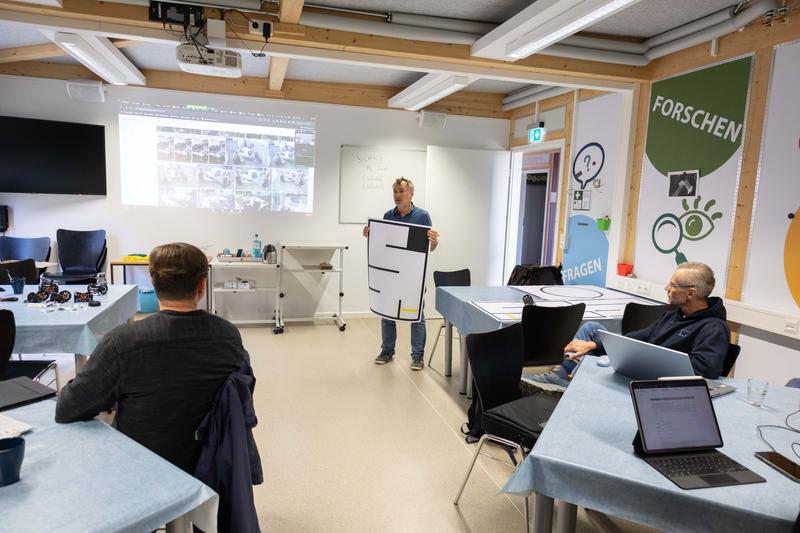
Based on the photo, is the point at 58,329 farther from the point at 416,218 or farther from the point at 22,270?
the point at 416,218

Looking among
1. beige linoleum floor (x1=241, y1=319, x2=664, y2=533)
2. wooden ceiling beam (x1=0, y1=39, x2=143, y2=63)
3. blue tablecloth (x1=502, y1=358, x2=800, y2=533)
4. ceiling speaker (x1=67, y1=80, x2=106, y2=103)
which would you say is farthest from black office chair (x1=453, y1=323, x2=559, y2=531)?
ceiling speaker (x1=67, y1=80, x2=106, y2=103)

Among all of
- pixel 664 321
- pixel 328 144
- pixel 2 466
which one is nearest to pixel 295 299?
pixel 328 144

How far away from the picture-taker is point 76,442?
1432mm

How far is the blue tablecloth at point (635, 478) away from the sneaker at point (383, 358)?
283 centimetres

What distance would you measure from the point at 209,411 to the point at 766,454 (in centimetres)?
178

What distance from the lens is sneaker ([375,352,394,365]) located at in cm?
456

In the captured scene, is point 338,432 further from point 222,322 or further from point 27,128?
point 27,128

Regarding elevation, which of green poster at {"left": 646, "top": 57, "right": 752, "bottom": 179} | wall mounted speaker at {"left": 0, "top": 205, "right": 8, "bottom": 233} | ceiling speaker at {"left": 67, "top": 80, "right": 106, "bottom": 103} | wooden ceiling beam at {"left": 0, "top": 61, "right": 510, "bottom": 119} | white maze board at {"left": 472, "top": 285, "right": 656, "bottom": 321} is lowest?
white maze board at {"left": 472, "top": 285, "right": 656, "bottom": 321}

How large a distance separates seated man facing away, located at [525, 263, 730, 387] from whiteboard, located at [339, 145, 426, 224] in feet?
13.8

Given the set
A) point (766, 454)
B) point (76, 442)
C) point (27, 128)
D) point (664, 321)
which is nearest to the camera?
point (76, 442)

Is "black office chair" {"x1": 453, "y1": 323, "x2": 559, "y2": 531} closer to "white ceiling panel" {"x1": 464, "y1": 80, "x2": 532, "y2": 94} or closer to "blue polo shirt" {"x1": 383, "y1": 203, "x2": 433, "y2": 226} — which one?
"blue polo shirt" {"x1": 383, "y1": 203, "x2": 433, "y2": 226}

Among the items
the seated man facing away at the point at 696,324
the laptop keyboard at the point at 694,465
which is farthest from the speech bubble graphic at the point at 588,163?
the laptop keyboard at the point at 694,465

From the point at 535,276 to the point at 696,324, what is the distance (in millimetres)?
2362

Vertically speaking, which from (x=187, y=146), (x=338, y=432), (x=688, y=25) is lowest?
(x=338, y=432)
